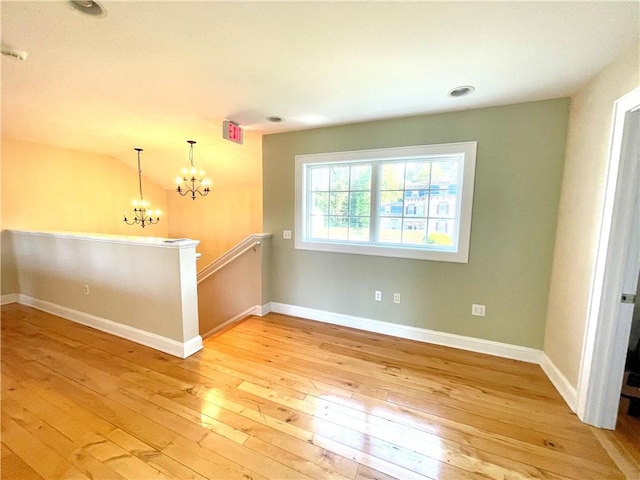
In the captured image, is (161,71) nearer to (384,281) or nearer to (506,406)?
(384,281)

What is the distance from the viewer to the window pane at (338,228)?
323 cm

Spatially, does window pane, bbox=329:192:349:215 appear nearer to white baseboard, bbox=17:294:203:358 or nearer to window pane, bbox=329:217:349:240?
window pane, bbox=329:217:349:240

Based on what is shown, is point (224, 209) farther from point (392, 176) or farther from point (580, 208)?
point (580, 208)

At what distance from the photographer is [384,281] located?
298cm

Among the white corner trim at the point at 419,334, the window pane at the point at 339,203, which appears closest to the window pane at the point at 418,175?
the window pane at the point at 339,203

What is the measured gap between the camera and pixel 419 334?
286cm

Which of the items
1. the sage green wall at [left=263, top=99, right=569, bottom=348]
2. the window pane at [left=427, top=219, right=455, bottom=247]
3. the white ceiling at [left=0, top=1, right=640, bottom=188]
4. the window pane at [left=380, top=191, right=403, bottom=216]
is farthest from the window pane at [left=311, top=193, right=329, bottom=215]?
the window pane at [left=427, top=219, right=455, bottom=247]

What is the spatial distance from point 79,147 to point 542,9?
5812mm

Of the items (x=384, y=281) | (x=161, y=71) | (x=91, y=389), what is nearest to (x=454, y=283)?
(x=384, y=281)

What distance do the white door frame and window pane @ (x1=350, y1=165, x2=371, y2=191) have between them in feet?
6.25

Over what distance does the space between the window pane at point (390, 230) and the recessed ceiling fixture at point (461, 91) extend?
4.15ft

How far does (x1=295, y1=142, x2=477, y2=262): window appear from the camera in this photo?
8.61ft

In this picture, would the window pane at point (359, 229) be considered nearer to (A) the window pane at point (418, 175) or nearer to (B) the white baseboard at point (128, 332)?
(A) the window pane at point (418, 175)

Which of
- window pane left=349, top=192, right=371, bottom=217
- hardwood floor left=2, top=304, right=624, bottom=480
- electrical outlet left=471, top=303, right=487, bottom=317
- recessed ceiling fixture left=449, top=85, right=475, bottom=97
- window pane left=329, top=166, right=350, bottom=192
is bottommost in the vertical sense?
hardwood floor left=2, top=304, right=624, bottom=480
